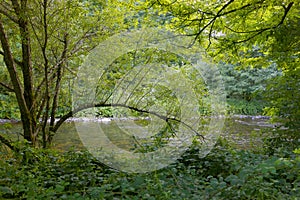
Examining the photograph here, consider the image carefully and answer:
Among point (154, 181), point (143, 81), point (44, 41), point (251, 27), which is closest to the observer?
point (154, 181)

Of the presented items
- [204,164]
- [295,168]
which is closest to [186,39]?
[204,164]

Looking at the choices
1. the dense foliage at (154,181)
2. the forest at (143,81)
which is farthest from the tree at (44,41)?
the dense foliage at (154,181)

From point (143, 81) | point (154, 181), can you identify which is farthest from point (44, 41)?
point (154, 181)

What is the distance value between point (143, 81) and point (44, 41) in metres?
1.23

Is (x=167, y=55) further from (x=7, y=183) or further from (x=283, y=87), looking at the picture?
(x=7, y=183)

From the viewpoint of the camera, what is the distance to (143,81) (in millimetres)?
3871

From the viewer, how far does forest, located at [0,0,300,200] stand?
2484 millimetres

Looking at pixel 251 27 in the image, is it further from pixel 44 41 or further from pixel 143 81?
pixel 44 41

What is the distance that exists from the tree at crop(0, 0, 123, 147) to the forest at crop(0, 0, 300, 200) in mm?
12

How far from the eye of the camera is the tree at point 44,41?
3037 millimetres

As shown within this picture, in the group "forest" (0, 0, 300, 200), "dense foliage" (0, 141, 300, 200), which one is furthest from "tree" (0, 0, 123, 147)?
"dense foliage" (0, 141, 300, 200)

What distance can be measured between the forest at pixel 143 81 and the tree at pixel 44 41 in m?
0.01

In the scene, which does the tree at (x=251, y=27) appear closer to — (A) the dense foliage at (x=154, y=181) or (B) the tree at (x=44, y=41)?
(B) the tree at (x=44, y=41)

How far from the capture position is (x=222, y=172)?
260cm
